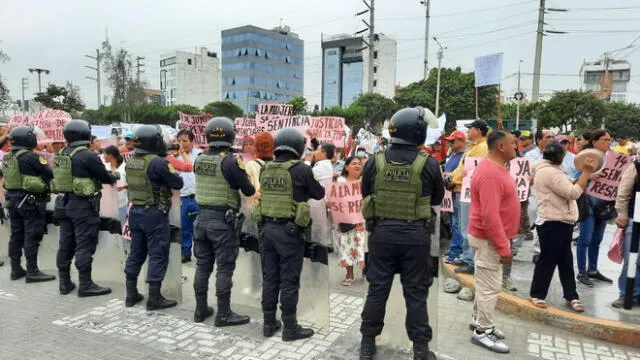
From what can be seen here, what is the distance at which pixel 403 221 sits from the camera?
156 inches

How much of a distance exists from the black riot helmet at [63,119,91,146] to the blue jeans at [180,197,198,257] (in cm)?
177

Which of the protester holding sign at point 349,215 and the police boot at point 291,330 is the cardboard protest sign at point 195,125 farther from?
the police boot at point 291,330

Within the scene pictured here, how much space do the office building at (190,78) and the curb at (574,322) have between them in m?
121

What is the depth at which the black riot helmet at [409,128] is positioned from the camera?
4.01 meters

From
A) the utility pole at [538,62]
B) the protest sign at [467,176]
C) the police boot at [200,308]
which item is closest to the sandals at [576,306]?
the protest sign at [467,176]

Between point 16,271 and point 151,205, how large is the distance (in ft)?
10.4

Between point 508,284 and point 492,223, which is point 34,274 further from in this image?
point 508,284

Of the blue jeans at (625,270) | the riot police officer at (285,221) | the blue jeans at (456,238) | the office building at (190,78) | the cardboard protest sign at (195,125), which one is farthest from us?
the office building at (190,78)

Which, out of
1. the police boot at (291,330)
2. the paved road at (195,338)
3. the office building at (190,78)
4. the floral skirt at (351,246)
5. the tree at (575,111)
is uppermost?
the office building at (190,78)

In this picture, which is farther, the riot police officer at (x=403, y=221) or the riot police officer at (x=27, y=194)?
the riot police officer at (x=27, y=194)

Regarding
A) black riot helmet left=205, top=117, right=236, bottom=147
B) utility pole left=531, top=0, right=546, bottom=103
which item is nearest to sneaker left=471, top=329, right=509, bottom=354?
black riot helmet left=205, top=117, right=236, bottom=147

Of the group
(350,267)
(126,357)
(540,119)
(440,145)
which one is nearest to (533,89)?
(440,145)

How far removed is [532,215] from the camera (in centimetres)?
703

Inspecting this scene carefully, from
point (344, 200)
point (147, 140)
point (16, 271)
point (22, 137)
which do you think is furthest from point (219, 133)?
point (16, 271)
